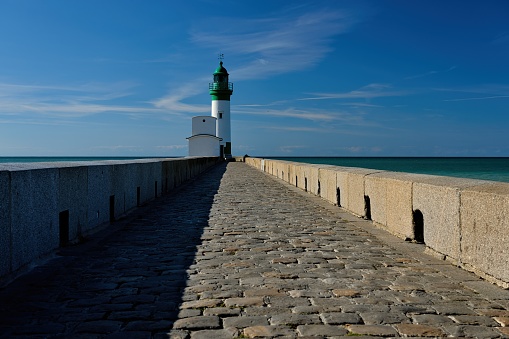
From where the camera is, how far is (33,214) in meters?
5.48

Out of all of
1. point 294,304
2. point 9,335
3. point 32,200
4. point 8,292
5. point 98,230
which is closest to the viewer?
point 9,335

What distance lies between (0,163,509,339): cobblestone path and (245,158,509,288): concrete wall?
19 cm

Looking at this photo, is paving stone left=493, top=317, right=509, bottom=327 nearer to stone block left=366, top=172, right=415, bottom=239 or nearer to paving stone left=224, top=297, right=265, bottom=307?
paving stone left=224, top=297, right=265, bottom=307

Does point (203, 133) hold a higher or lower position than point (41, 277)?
higher

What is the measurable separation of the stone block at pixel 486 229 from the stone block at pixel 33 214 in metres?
4.15

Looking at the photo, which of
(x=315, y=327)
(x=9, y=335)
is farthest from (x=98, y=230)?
(x=315, y=327)

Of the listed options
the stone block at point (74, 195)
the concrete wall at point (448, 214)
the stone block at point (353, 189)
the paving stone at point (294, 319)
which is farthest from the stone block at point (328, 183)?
the paving stone at point (294, 319)

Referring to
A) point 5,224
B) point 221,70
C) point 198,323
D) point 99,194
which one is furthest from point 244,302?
point 221,70

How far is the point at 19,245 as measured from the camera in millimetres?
5094

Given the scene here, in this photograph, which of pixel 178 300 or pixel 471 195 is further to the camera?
pixel 471 195

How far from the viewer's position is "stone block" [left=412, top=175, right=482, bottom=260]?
18.2 ft

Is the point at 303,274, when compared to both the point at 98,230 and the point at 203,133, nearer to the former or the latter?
the point at 98,230

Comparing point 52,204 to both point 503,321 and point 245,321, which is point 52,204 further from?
point 503,321

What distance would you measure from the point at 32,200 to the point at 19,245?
0.54m
